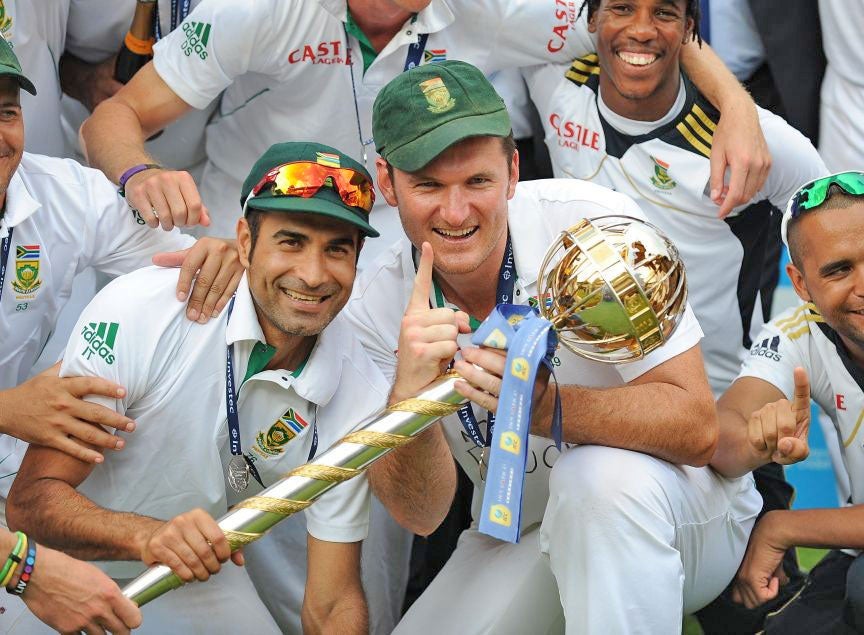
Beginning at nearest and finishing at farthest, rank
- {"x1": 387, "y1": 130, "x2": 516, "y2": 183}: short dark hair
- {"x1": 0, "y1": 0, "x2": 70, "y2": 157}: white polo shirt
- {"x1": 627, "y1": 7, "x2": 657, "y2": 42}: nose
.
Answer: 1. {"x1": 387, "y1": 130, "x2": 516, "y2": 183}: short dark hair
2. {"x1": 627, "y1": 7, "x2": 657, "y2": 42}: nose
3. {"x1": 0, "y1": 0, "x2": 70, "y2": 157}: white polo shirt

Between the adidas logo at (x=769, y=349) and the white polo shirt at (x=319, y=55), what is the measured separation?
3.65ft

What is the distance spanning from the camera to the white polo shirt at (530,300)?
11.2ft

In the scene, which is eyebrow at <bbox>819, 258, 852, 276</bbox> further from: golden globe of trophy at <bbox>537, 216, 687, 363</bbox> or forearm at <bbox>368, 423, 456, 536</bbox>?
forearm at <bbox>368, 423, 456, 536</bbox>

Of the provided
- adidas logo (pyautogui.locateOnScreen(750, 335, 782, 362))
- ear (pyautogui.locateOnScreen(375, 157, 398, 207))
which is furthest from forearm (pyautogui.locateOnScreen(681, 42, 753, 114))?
ear (pyautogui.locateOnScreen(375, 157, 398, 207))

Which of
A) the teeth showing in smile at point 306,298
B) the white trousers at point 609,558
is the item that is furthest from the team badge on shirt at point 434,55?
the white trousers at point 609,558

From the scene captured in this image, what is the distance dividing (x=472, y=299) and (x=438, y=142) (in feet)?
1.49

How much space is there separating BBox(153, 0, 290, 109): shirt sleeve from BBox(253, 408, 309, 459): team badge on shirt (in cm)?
119

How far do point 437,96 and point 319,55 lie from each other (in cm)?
91

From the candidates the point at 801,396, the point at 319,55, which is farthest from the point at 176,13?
the point at 801,396

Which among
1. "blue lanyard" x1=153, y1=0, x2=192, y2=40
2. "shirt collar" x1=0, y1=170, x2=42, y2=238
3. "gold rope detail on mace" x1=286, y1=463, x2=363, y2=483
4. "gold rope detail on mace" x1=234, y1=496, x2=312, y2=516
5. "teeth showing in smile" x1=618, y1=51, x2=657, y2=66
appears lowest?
"gold rope detail on mace" x1=234, y1=496, x2=312, y2=516

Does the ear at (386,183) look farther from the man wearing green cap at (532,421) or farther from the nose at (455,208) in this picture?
the nose at (455,208)

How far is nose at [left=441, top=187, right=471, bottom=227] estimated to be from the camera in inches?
130

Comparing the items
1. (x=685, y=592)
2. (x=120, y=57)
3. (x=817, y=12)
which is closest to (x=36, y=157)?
(x=120, y=57)

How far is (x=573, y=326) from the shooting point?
2879mm
